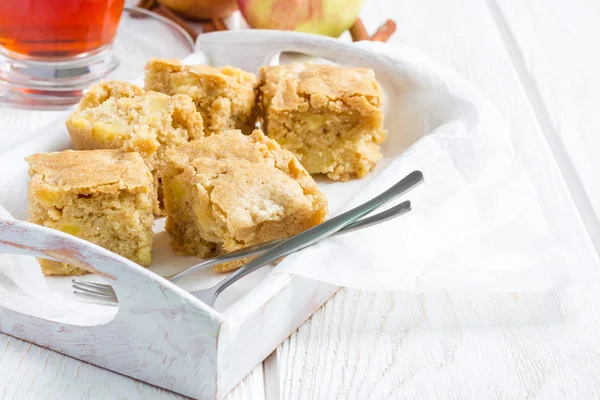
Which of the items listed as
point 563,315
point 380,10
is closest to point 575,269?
point 563,315

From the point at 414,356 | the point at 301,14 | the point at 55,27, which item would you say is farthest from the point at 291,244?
the point at 301,14

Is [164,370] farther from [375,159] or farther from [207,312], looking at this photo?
[375,159]

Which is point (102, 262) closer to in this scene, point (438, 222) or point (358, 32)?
point (438, 222)

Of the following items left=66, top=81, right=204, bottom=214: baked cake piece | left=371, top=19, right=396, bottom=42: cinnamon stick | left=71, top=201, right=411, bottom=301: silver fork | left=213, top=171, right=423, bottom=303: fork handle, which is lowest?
left=371, top=19, right=396, bottom=42: cinnamon stick

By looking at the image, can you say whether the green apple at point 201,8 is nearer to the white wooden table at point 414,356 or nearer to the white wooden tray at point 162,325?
the white wooden table at point 414,356

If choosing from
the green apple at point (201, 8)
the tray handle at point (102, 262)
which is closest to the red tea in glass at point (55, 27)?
the green apple at point (201, 8)

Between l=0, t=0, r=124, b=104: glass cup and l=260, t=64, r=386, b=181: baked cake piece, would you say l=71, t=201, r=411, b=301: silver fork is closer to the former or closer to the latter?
l=260, t=64, r=386, b=181: baked cake piece

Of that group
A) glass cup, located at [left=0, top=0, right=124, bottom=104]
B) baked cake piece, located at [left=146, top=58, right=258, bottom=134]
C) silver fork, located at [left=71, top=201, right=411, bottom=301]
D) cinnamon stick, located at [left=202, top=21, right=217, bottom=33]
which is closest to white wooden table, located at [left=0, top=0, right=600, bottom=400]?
silver fork, located at [left=71, top=201, right=411, bottom=301]
